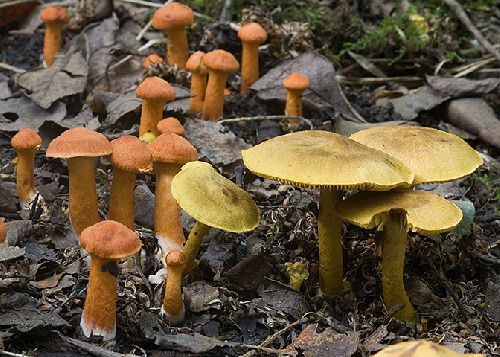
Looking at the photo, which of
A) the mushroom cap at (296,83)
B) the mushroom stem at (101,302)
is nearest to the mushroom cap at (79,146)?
the mushroom stem at (101,302)

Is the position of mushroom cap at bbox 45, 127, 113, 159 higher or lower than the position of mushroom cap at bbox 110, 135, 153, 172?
higher

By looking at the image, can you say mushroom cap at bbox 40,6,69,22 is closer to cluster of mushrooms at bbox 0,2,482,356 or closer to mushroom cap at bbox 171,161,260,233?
cluster of mushrooms at bbox 0,2,482,356

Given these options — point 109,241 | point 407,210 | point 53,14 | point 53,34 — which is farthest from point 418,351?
point 53,34

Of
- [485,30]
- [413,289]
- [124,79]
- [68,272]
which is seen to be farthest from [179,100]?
[485,30]

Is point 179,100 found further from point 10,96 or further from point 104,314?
point 104,314

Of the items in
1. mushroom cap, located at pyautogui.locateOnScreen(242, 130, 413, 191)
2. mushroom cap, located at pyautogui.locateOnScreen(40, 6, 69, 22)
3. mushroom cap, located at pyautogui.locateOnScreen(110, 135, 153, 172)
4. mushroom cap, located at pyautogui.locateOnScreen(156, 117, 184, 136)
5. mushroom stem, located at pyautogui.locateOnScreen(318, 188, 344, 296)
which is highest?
mushroom cap, located at pyautogui.locateOnScreen(242, 130, 413, 191)

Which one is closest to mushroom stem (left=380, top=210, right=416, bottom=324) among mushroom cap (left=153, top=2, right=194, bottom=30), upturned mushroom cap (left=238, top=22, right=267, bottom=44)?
upturned mushroom cap (left=238, top=22, right=267, bottom=44)

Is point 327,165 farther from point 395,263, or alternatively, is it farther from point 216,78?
point 216,78

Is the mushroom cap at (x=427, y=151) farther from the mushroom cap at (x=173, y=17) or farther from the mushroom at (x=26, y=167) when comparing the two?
the mushroom cap at (x=173, y=17)

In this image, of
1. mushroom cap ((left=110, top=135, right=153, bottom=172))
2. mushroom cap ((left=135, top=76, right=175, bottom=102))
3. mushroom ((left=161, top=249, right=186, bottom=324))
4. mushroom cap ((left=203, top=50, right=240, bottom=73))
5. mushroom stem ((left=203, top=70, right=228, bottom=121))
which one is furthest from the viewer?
mushroom stem ((left=203, top=70, right=228, bottom=121))
